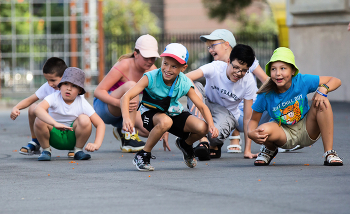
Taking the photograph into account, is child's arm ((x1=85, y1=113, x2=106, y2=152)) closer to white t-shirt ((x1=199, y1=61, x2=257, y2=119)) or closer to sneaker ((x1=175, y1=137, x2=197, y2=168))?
sneaker ((x1=175, y1=137, x2=197, y2=168))

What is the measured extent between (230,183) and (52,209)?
1409 mm

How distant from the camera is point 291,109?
16.0ft

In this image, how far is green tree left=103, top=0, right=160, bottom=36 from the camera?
124ft

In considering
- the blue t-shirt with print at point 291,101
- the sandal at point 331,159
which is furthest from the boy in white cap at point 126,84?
the sandal at point 331,159

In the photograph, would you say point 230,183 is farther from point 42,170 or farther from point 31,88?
point 31,88

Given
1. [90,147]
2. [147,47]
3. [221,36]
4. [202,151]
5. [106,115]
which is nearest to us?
[90,147]

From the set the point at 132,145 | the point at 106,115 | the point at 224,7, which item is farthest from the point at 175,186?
the point at 224,7

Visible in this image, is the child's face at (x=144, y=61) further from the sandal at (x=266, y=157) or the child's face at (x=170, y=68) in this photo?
the sandal at (x=266, y=157)

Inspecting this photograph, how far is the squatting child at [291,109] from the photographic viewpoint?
4723mm

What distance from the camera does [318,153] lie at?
5961mm

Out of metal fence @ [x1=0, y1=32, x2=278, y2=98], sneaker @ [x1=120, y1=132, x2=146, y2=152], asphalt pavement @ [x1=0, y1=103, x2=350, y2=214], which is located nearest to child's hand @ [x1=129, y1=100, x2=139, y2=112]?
sneaker @ [x1=120, y1=132, x2=146, y2=152]

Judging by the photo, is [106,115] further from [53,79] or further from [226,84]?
[226,84]

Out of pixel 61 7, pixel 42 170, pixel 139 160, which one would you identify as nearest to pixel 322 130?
pixel 139 160

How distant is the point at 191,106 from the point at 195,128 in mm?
1098
